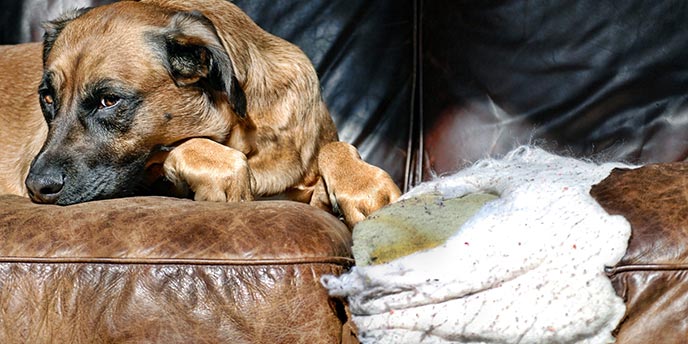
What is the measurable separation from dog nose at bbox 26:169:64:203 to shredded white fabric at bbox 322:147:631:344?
78 cm

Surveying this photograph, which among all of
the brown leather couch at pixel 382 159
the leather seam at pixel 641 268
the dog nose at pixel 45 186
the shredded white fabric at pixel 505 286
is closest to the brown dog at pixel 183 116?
the dog nose at pixel 45 186

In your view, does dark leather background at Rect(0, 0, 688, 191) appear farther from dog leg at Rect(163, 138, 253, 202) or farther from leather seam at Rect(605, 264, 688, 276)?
leather seam at Rect(605, 264, 688, 276)

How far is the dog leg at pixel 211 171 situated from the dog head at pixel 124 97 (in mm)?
68

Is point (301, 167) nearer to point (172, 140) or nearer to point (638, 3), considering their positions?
point (172, 140)

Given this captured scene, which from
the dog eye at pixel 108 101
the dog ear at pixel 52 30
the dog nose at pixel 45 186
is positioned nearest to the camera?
the dog nose at pixel 45 186

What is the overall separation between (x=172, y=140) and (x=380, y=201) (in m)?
0.56

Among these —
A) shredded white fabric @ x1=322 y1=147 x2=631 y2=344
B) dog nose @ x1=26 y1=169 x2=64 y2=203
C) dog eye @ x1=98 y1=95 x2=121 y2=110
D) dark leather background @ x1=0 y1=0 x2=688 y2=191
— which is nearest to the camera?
shredded white fabric @ x1=322 y1=147 x2=631 y2=344

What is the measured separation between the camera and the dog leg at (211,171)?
2.17 m

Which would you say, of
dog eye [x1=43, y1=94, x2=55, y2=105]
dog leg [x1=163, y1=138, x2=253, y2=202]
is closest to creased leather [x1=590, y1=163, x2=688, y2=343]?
dog leg [x1=163, y1=138, x2=253, y2=202]

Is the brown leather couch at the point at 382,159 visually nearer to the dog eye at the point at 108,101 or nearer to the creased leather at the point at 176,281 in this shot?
the creased leather at the point at 176,281

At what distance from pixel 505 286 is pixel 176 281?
60 cm

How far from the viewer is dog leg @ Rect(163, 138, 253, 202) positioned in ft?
7.12

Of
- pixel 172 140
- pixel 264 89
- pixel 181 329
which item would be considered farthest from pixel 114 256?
pixel 264 89

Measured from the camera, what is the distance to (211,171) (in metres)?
2.17
